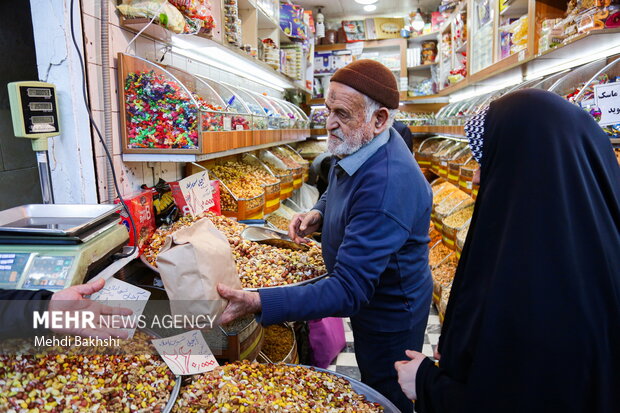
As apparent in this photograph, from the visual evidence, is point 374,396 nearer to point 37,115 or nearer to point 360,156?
point 360,156

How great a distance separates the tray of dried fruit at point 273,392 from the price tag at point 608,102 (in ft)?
5.24

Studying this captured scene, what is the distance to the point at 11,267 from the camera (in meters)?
1.22

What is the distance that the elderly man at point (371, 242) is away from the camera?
1.43m

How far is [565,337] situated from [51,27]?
83.2 inches

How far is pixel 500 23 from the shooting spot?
441cm

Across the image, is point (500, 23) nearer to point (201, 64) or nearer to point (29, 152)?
Answer: point (201, 64)

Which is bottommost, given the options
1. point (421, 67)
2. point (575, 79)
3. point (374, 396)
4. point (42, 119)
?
point (374, 396)

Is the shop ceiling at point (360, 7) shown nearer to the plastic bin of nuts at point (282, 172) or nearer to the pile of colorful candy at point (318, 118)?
the pile of colorful candy at point (318, 118)

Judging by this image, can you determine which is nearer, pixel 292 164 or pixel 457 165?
pixel 457 165

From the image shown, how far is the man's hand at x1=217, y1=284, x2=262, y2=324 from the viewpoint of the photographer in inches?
53.9

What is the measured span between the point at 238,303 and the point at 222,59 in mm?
2635

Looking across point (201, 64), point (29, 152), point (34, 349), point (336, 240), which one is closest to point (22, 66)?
point (29, 152)

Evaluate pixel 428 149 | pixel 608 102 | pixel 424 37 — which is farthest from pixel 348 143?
pixel 424 37

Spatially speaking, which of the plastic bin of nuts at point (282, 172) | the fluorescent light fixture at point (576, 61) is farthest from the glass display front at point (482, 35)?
the plastic bin of nuts at point (282, 172)
